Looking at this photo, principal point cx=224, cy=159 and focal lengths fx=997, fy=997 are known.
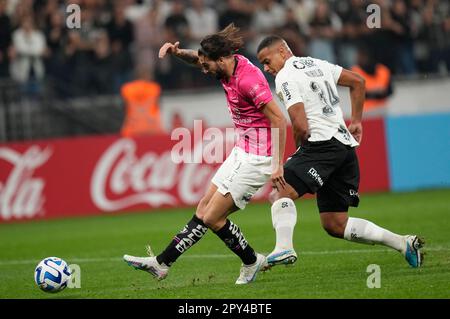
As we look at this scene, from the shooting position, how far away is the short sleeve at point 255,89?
9102mm

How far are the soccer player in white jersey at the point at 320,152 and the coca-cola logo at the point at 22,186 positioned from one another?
9.92 metres

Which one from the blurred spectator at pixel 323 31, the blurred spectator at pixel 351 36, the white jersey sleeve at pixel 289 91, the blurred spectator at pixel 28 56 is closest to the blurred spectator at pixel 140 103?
A: the blurred spectator at pixel 28 56

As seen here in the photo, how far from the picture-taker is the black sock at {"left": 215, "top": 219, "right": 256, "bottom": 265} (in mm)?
9469

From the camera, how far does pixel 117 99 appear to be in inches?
807

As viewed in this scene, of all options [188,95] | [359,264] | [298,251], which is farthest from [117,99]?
[359,264]

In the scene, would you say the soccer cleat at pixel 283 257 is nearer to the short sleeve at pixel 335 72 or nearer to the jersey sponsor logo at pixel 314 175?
the jersey sponsor logo at pixel 314 175

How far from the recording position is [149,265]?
9.57 metres

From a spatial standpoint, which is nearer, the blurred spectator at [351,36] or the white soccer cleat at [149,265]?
the white soccer cleat at [149,265]

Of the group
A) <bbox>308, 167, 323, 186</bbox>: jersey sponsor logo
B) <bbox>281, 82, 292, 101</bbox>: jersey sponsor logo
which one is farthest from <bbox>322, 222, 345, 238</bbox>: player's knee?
<bbox>281, 82, 292, 101</bbox>: jersey sponsor logo

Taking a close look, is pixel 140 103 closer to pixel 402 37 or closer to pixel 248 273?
pixel 402 37

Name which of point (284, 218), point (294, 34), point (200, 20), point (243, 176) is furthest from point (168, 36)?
point (284, 218)
